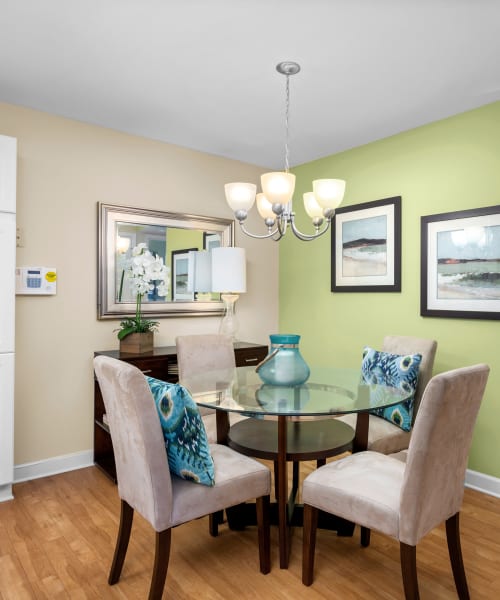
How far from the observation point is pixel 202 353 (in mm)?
3148

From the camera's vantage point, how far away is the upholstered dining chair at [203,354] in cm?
308

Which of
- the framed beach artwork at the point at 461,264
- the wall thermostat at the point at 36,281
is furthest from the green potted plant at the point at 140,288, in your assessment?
the framed beach artwork at the point at 461,264

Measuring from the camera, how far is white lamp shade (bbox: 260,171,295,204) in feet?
7.25

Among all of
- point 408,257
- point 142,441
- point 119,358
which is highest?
point 408,257

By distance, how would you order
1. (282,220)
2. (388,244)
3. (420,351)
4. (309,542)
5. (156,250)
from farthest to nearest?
(156,250)
(388,244)
(420,351)
(282,220)
(309,542)

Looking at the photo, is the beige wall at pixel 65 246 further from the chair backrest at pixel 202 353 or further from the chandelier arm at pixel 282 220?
the chandelier arm at pixel 282 220

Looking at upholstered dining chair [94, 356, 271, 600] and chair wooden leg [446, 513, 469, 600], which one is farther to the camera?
chair wooden leg [446, 513, 469, 600]

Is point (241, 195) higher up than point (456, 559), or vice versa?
point (241, 195)

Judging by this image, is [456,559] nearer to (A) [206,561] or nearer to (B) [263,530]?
(B) [263,530]

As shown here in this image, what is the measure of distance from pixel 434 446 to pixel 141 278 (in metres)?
2.39

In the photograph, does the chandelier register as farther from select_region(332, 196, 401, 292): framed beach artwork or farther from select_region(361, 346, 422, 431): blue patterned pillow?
select_region(332, 196, 401, 292): framed beach artwork

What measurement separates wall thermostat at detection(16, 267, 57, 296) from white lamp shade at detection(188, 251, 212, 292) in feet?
3.66

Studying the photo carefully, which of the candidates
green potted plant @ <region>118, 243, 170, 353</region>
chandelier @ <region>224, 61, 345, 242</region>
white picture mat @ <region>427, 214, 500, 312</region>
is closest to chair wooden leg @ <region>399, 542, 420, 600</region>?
chandelier @ <region>224, 61, 345, 242</region>

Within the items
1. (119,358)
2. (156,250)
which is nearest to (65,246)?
(156,250)
